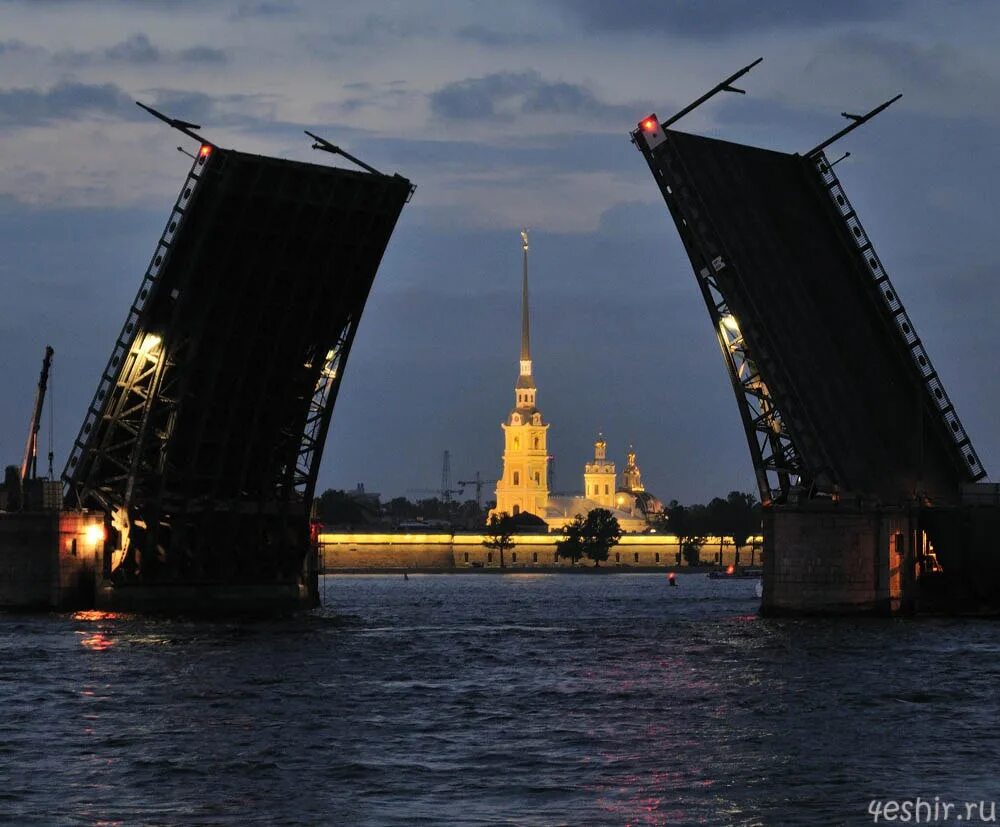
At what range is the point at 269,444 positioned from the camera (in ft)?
200

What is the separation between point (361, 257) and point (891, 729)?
23940mm

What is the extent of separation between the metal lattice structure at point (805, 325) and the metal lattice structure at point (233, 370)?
23.8 ft

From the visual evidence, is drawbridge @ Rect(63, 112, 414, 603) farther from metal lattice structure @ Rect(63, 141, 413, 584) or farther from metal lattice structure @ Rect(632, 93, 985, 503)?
metal lattice structure @ Rect(632, 93, 985, 503)

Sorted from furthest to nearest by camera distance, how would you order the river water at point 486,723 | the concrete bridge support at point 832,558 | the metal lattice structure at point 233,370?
the concrete bridge support at point 832,558, the metal lattice structure at point 233,370, the river water at point 486,723

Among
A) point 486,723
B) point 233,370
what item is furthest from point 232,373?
point 486,723

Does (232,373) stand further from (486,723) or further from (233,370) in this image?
(486,723)

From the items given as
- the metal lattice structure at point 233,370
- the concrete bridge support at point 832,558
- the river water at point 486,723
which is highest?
the metal lattice structure at point 233,370

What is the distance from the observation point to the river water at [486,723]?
95.9ft

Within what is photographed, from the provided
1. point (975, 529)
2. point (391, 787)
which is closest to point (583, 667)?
point (975, 529)

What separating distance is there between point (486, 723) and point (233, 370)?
2093 centimetres

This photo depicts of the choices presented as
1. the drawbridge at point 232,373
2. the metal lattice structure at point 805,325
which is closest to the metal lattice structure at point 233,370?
the drawbridge at point 232,373

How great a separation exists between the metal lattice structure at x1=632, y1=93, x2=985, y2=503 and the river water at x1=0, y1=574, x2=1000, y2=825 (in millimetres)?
4349

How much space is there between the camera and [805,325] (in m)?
58.8

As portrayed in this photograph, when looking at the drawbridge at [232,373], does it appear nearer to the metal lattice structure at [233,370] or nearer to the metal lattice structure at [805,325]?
the metal lattice structure at [233,370]
